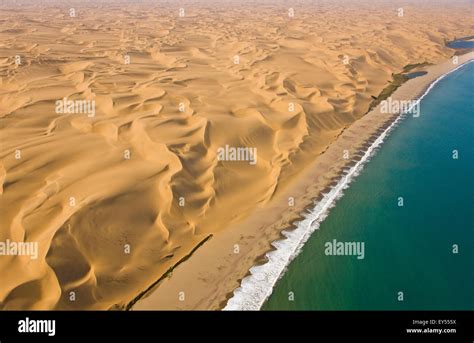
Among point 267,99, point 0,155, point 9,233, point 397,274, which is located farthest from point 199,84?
point 397,274

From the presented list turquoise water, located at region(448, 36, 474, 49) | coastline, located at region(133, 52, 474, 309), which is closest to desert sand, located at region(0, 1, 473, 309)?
coastline, located at region(133, 52, 474, 309)

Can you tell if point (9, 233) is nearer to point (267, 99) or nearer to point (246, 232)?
point (246, 232)

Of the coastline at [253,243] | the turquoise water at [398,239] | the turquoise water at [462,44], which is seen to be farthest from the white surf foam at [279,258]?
the turquoise water at [462,44]

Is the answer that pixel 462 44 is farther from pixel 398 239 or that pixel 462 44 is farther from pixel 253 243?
pixel 253 243

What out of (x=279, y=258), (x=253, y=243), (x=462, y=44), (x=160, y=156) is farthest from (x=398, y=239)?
(x=462, y=44)

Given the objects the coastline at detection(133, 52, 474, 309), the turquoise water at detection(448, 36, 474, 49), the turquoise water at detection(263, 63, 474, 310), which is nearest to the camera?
the coastline at detection(133, 52, 474, 309)

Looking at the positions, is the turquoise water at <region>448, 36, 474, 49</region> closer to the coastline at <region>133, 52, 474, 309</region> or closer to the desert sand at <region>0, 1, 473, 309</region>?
the desert sand at <region>0, 1, 473, 309</region>
